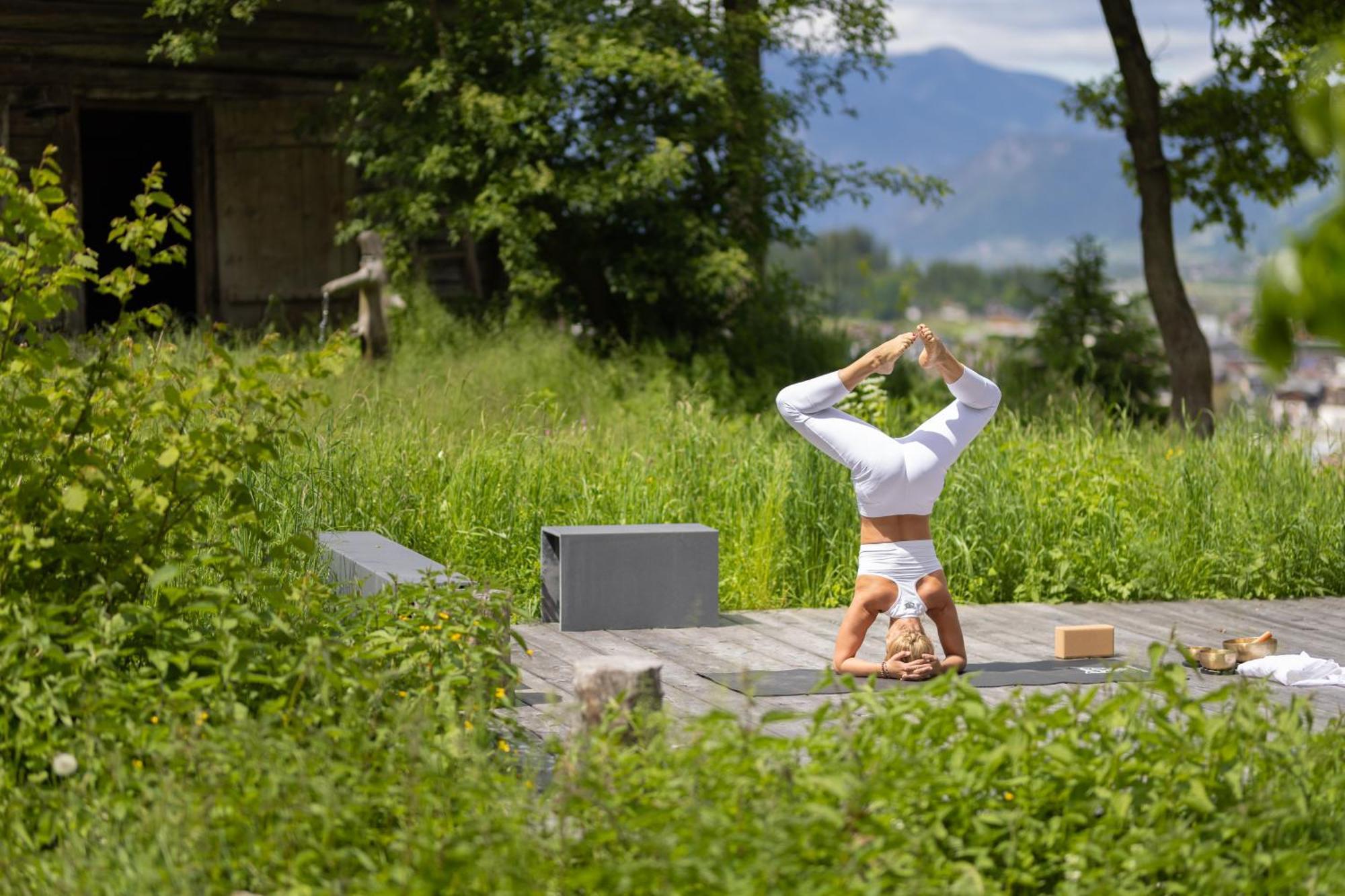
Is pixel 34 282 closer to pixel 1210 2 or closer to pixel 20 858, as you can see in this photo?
pixel 20 858

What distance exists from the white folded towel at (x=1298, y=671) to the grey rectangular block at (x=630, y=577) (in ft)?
8.31

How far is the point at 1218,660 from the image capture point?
271 inches

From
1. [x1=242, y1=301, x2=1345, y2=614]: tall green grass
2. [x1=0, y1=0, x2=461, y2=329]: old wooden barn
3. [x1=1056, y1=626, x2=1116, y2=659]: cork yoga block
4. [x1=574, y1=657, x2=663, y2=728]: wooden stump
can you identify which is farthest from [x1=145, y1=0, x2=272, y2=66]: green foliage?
[x1=574, y1=657, x2=663, y2=728]: wooden stump

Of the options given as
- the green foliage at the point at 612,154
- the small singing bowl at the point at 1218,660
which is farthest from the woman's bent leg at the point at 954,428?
the green foliage at the point at 612,154

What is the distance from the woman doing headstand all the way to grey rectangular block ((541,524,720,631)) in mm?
1675

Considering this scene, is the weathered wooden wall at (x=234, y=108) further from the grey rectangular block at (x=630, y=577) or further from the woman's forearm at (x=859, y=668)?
the woman's forearm at (x=859, y=668)

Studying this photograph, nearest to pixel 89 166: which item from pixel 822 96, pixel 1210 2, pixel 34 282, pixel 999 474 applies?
pixel 822 96

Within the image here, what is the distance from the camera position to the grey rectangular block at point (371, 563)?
6453 millimetres

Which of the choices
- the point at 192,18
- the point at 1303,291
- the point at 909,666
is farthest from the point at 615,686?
the point at 192,18

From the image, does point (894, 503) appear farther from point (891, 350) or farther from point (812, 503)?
point (812, 503)

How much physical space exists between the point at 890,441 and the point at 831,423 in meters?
0.25

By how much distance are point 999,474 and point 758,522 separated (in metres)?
1.51

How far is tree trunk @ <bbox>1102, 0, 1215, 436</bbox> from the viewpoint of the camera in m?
16.5

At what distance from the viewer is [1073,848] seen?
4.03m
